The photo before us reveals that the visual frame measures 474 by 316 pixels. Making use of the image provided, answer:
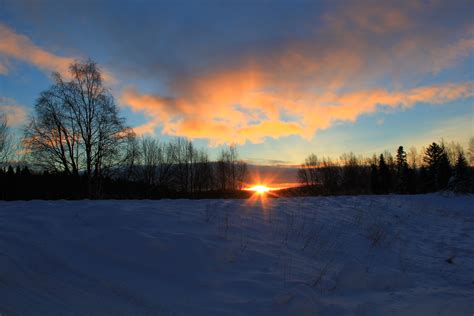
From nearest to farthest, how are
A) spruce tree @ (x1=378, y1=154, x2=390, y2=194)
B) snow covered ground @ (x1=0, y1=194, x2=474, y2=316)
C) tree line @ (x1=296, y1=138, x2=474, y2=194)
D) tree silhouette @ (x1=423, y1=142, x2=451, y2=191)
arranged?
snow covered ground @ (x1=0, y1=194, x2=474, y2=316)
tree line @ (x1=296, y1=138, x2=474, y2=194)
tree silhouette @ (x1=423, y1=142, x2=451, y2=191)
spruce tree @ (x1=378, y1=154, x2=390, y2=194)

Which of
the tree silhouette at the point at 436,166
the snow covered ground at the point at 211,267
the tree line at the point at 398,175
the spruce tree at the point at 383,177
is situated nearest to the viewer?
the snow covered ground at the point at 211,267

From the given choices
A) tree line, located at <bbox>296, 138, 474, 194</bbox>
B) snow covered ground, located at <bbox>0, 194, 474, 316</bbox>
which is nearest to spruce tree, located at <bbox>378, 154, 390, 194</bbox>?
tree line, located at <bbox>296, 138, 474, 194</bbox>

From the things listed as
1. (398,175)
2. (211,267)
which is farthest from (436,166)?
(211,267)

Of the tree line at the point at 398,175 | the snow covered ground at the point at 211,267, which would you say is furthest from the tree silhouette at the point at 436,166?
the snow covered ground at the point at 211,267

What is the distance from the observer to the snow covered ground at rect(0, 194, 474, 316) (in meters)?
2.84

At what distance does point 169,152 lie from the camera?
59.8 metres

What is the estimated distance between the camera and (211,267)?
3.87 m

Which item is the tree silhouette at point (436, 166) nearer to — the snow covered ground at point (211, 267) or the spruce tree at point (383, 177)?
the spruce tree at point (383, 177)

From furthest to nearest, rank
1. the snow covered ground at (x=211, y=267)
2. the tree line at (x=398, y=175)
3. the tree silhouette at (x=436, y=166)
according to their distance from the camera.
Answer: the tree silhouette at (x=436, y=166), the tree line at (x=398, y=175), the snow covered ground at (x=211, y=267)

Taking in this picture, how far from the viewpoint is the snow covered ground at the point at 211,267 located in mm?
2836

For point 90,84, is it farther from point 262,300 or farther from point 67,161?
point 262,300

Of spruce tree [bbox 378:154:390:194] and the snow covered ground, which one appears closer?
the snow covered ground

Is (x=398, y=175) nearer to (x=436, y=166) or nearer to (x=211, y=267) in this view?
(x=436, y=166)

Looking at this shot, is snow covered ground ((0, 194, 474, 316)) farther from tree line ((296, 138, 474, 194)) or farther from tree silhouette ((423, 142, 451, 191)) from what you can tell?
tree silhouette ((423, 142, 451, 191))
